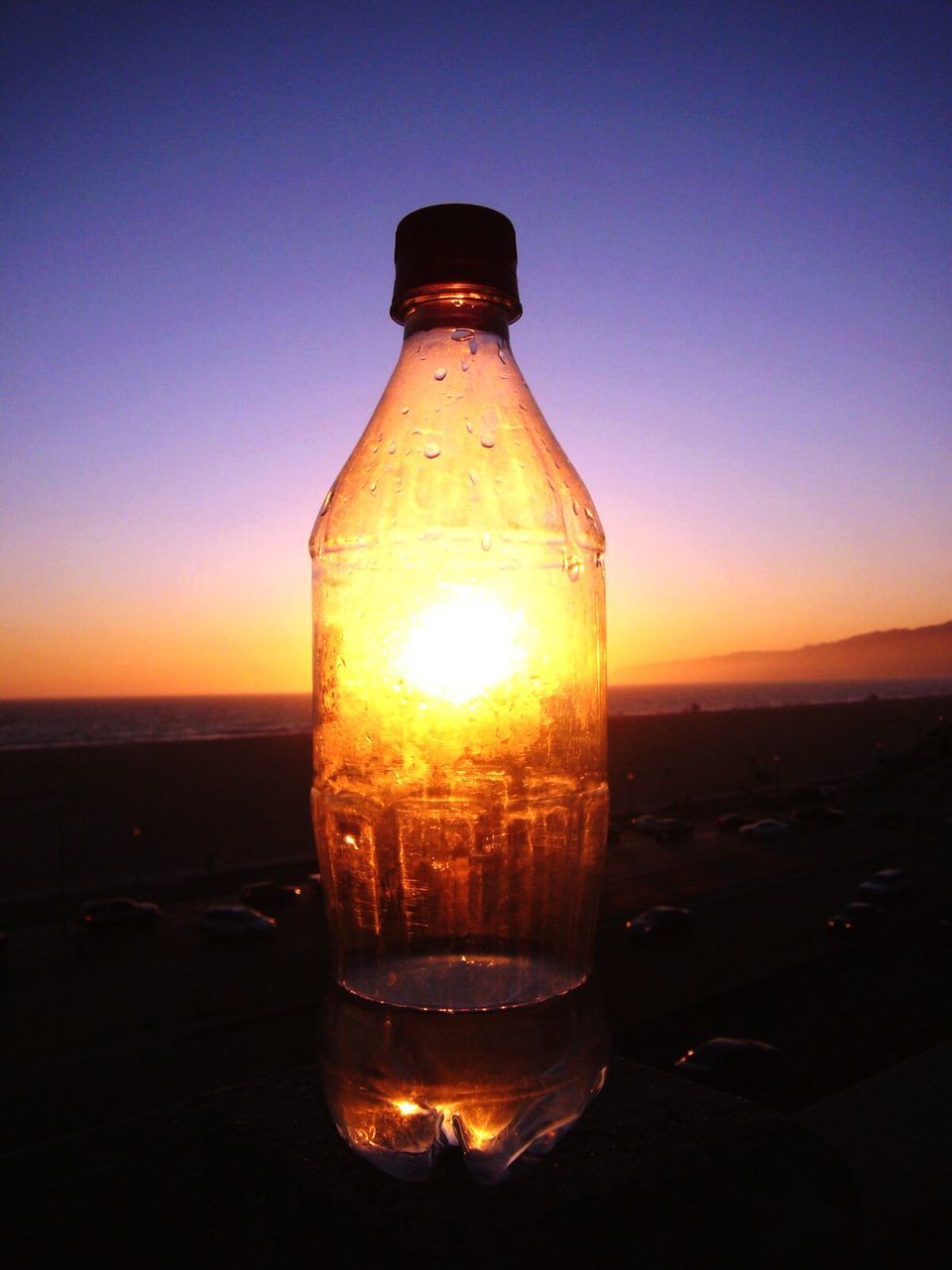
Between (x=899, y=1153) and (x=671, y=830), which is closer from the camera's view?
(x=899, y=1153)

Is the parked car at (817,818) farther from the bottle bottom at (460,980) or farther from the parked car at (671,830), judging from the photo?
the bottle bottom at (460,980)

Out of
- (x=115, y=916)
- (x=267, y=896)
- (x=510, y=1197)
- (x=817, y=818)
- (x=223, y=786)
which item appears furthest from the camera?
(x=223, y=786)

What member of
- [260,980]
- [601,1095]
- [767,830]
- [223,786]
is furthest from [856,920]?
[223,786]

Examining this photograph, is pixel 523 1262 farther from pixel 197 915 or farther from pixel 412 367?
pixel 197 915

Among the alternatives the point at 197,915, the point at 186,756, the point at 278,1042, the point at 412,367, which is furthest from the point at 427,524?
the point at 186,756

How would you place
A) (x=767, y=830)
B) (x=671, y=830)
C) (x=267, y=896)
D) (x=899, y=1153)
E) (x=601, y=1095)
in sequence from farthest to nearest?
(x=671, y=830), (x=767, y=830), (x=267, y=896), (x=899, y=1153), (x=601, y=1095)

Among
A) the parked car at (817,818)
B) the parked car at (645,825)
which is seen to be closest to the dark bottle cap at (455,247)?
the parked car at (645,825)

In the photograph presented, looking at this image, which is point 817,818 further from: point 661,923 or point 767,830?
point 661,923
